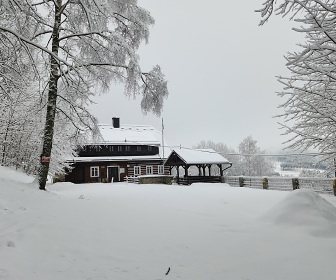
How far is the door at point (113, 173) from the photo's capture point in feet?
119

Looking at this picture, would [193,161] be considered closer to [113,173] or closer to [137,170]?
[137,170]

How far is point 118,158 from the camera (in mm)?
35969

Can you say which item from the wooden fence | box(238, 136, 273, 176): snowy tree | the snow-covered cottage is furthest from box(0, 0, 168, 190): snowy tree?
box(238, 136, 273, 176): snowy tree

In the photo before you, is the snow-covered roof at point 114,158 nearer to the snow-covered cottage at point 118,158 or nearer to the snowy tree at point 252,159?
the snow-covered cottage at point 118,158

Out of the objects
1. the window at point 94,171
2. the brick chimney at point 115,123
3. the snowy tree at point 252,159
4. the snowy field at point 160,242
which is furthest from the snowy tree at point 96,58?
the snowy tree at point 252,159

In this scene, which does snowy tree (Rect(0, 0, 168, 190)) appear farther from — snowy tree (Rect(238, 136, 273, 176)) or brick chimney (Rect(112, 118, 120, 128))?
snowy tree (Rect(238, 136, 273, 176))

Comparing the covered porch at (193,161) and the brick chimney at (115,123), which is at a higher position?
the brick chimney at (115,123)

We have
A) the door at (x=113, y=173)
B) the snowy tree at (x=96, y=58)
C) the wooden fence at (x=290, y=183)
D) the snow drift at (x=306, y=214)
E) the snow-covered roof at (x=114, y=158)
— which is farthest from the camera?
the door at (x=113, y=173)

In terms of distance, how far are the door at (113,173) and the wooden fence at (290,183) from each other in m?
18.5

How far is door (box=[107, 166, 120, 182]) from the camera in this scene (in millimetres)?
36250

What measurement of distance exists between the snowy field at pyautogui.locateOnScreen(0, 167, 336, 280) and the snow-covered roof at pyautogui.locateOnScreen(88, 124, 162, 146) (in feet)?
97.9

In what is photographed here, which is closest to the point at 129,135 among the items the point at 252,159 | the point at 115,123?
the point at 115,123

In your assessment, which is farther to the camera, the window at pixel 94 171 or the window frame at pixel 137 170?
the window frame at pixel 137 170

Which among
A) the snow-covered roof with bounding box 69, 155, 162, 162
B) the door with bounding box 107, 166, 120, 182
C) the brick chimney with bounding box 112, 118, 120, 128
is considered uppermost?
A: the brick chimney with bounding box 112, 118, 120, 128
